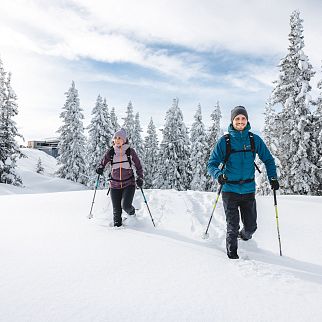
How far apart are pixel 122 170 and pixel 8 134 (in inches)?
1148

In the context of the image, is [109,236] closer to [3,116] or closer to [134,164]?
[134,164]

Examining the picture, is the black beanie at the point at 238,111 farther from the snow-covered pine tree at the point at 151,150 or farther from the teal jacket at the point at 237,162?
the snow-covered pine tree at the point at 151,150

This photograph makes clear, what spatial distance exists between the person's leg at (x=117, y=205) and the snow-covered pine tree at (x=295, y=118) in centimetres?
1910

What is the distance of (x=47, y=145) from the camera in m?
106

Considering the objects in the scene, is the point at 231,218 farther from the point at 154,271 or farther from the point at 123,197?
the point at 123,197

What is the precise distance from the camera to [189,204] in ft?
29.6

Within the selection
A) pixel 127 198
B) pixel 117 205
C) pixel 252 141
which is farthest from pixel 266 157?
pixel 117 205

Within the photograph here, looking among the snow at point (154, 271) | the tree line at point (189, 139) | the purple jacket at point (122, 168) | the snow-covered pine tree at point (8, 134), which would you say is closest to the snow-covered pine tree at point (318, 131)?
the tree line at point (189, 139)

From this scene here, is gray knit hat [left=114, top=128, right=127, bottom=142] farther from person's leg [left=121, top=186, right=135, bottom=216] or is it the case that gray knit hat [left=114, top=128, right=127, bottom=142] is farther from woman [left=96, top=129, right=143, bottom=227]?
person's leg [left=121, top=186, right=135, bottom=216]

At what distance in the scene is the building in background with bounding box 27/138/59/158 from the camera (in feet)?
334

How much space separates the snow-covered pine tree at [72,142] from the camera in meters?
42.8

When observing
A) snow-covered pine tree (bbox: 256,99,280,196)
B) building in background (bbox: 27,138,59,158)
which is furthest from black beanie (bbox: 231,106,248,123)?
building in background (bbox: 27,138,59,158)

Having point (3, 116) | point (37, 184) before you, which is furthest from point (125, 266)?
point (37, 184)

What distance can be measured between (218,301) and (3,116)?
3425cm
